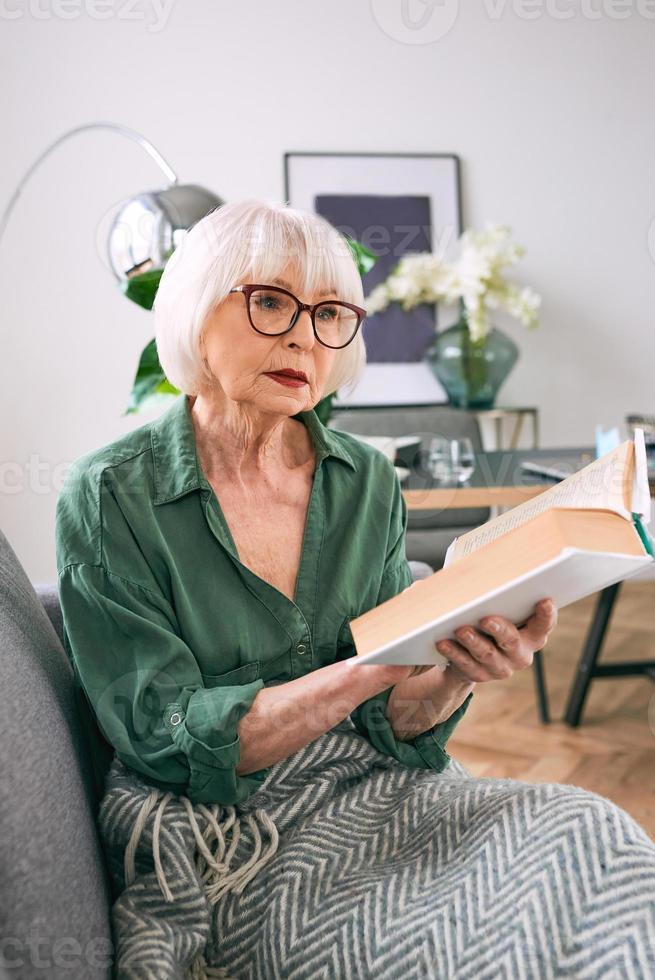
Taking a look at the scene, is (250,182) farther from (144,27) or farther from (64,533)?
(64,533)

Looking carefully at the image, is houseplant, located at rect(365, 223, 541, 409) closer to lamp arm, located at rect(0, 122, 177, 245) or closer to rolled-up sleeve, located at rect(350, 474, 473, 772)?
lamp arm, located at rect(0, 122, 177, 245)

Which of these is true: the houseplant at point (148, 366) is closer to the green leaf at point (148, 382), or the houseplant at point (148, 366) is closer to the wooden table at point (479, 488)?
the green leaf at point (148, 382)

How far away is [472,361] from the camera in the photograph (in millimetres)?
3900

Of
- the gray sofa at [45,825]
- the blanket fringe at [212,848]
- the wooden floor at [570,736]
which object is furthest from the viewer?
the wooden floor at [570,736]

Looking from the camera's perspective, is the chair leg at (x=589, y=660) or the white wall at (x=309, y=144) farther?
the white wall at (x=309, y=144)

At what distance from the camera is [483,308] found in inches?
149

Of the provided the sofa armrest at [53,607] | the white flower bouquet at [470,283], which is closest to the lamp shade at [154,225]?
the sofa armrest at [53,607]

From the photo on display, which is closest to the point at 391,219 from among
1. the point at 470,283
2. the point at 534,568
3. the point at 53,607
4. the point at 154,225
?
the point at 470,283

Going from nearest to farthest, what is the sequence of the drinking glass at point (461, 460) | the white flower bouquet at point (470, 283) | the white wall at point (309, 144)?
the drinking glass at point (461, 460) < the white flower bouquet at point (470, 283) < the white wall at point (309, 144)

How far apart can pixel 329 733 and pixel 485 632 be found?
0.97 ft

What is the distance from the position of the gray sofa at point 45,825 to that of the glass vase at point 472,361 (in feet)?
10.1

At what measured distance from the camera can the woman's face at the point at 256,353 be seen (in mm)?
1029

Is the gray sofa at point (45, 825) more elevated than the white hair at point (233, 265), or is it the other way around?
the white hair at point (233, 265)

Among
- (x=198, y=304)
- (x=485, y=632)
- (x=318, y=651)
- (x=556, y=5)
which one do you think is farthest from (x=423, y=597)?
(x=556, y=5)
